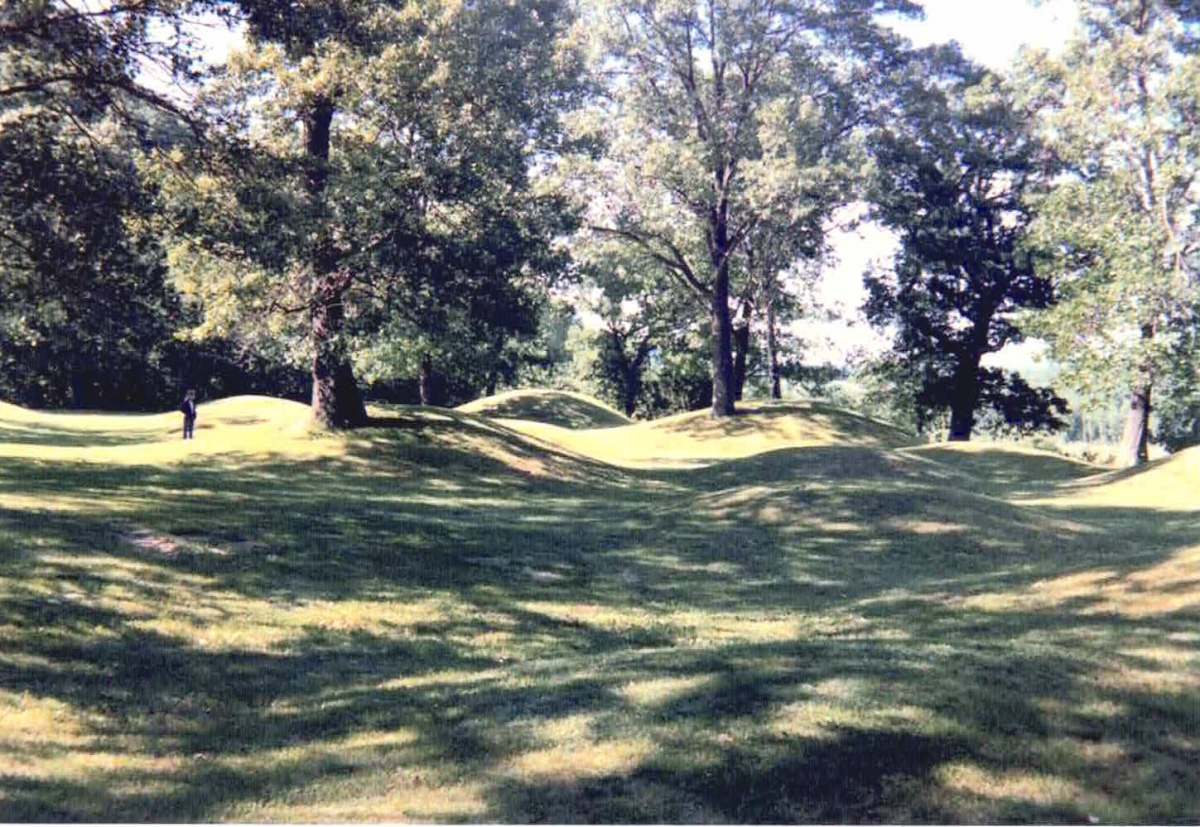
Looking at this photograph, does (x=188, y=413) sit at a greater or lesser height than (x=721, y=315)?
lesser

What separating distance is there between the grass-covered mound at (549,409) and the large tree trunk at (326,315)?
2184cm

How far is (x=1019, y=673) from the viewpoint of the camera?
8875 millimetres

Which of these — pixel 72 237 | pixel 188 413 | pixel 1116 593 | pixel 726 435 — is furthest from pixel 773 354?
pixel 72 237

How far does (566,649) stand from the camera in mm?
12250

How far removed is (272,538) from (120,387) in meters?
43.8

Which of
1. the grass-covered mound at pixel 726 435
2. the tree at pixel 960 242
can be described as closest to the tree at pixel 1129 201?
the tree at pixel 960 242

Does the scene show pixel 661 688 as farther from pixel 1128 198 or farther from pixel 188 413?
pixel 1128 198

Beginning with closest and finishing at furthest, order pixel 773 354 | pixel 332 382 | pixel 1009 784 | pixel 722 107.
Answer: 1. pixel 1009 784
2. pixel 332 382
3. pixel 722 107
4. pixel 773 354

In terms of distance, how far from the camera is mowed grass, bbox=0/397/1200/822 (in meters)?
7.02

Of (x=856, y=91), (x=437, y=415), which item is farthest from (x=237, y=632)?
(x=856, y=91)

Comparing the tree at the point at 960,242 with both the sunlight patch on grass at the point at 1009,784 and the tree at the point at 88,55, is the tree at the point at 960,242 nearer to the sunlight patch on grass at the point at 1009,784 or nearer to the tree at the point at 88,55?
the tree at the point at 88,55

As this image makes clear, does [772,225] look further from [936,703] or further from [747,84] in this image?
[936,703]

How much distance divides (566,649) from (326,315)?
15.8m

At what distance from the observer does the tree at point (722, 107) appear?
36.8 meters
